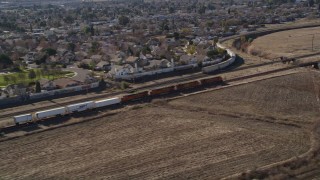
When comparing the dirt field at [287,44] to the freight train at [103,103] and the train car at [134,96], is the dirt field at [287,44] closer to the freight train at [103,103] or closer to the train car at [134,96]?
the freight train at [103,103]

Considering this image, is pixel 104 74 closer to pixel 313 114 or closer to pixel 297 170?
pixel 313 114

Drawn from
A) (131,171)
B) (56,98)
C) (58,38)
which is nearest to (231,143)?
(131,171)

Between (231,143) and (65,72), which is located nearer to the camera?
(231,143)

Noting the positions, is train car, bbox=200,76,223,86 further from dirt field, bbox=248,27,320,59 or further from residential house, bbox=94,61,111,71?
dirt field, bbox=248,27,320,59

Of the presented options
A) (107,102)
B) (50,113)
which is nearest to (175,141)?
(107,102)

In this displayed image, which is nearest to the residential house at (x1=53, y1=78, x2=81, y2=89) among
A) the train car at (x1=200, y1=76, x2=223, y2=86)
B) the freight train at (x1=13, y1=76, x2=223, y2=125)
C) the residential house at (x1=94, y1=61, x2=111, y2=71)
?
the freight train at (x1=13, y1=76, x2=223, y2=125)
